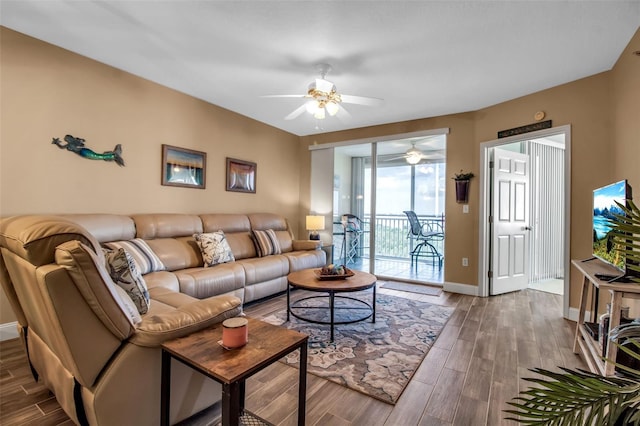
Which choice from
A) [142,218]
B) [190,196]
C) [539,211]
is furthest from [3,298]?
[539,211]

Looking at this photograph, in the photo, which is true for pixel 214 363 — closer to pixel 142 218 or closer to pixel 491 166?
pixel 142 218

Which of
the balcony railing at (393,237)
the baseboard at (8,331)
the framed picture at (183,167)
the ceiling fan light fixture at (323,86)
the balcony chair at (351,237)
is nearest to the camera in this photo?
the baseboard at (8,331)

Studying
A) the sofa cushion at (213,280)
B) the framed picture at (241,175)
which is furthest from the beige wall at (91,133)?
the sofa cushion at (213,280)

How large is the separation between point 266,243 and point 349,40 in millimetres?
2680

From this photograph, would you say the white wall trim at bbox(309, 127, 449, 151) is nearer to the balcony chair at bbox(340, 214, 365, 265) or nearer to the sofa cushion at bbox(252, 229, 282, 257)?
the balcony chair at bbox(340, 214, 365, 265)

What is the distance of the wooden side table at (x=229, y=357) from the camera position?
1031 mm

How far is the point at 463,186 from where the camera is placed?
406cm

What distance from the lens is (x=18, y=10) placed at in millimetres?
2176

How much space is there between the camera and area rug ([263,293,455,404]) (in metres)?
1.97

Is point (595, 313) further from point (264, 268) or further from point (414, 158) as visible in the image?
point (414, 158)

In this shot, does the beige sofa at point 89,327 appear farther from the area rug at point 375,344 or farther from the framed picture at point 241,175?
the framed picture at point 241,175

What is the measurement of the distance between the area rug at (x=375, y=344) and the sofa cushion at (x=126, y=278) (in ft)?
3.78

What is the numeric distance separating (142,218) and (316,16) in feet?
8.51

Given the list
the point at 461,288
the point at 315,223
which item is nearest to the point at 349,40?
the point at 315,223
